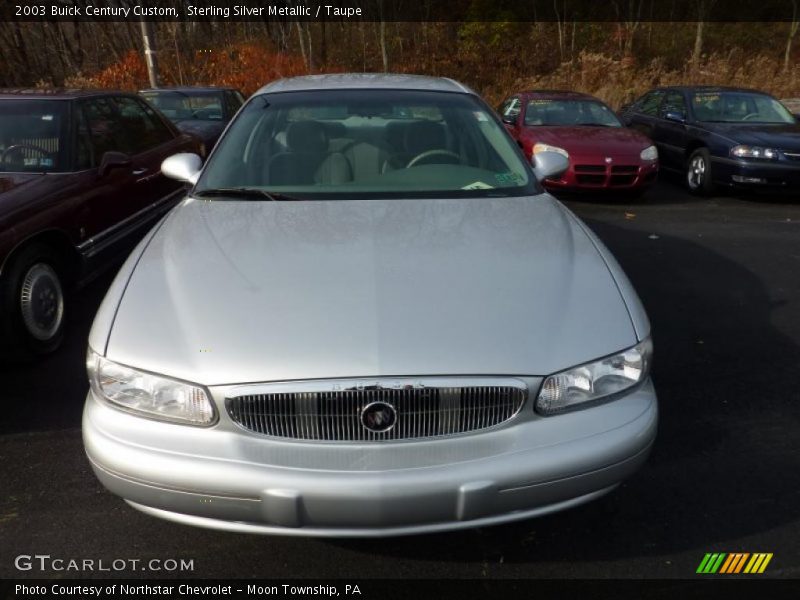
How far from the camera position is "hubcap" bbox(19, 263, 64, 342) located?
3.71 m

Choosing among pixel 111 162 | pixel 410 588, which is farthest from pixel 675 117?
pixel 410 588

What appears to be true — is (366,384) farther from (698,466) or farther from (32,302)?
(32,302)

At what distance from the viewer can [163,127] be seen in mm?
5957

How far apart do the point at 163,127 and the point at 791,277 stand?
5682mm

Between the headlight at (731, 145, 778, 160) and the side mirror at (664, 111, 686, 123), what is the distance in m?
1.29

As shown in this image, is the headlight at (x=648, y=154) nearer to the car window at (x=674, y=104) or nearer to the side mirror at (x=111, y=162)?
the car window at (x=674, y=104)

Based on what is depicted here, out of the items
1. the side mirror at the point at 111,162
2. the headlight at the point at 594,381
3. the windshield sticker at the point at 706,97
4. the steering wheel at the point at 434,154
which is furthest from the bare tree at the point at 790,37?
the headlight at the point at 594,381

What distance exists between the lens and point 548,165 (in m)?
3.72

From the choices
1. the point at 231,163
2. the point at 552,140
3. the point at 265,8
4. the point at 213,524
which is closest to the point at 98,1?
the point at 265,8

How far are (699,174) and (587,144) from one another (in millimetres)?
1946

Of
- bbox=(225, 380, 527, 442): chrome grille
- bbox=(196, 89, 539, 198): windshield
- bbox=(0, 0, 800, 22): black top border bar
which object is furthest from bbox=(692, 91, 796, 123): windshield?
bbox=(0, 0, 800, 22): black top border bar

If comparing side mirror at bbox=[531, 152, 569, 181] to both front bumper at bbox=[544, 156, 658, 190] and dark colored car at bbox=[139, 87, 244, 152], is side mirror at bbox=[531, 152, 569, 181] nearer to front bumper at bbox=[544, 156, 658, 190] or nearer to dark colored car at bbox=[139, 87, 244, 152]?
front bumper at bbox=[544, 156, 658, 190]

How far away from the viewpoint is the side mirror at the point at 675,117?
9.42 metres

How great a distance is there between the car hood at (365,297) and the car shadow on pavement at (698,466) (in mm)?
821
